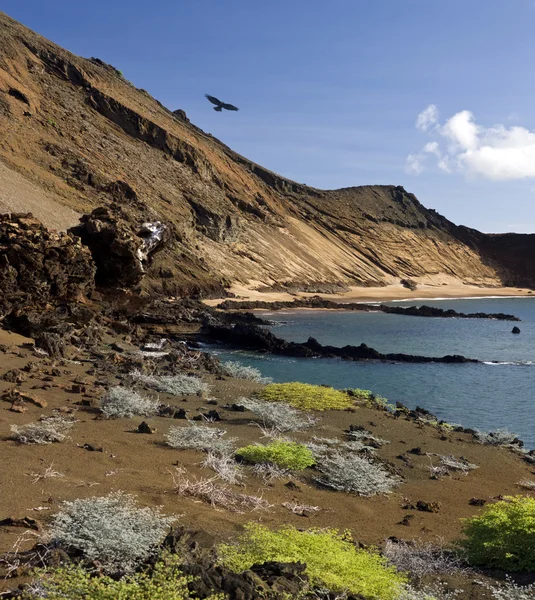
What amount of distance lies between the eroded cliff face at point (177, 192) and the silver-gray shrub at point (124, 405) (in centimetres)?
2965

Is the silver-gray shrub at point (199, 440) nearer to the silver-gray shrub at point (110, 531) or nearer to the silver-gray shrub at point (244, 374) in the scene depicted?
the silver-gray shrub at point (110, 531)

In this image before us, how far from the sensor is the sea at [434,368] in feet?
63.5

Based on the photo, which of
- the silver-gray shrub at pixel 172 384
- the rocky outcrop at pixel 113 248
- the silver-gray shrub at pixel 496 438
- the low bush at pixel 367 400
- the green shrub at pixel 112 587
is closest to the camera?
the green shrub at pixel 112 587

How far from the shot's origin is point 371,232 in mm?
94938

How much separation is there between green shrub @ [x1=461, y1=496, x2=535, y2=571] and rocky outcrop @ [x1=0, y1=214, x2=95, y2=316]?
17.5 meters

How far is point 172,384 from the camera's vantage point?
602 inches

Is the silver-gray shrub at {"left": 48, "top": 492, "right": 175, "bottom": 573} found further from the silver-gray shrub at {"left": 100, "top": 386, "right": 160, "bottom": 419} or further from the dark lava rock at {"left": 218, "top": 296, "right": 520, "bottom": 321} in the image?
the dark lava rock at {"left": 218, "top": 296, "right": 520, "bottom": 321}

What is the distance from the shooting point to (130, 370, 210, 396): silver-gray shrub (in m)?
14.9

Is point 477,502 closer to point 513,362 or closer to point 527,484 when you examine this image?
point 527,484

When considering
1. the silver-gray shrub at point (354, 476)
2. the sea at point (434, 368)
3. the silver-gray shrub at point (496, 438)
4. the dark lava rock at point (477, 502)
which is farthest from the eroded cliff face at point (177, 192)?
the dark lava rock at point (477, 502)

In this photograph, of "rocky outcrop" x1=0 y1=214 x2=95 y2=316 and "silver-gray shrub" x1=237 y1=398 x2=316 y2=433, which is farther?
"rocky outcrop" x1=0 y1=214 x2=95 y2=316

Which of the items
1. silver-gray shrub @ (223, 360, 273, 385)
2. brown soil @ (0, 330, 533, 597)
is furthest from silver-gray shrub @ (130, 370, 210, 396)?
silver-gray shrub @ (223, 360, 273, 385)

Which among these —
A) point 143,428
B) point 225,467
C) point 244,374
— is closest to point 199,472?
point 225,467

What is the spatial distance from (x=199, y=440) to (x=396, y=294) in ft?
235
